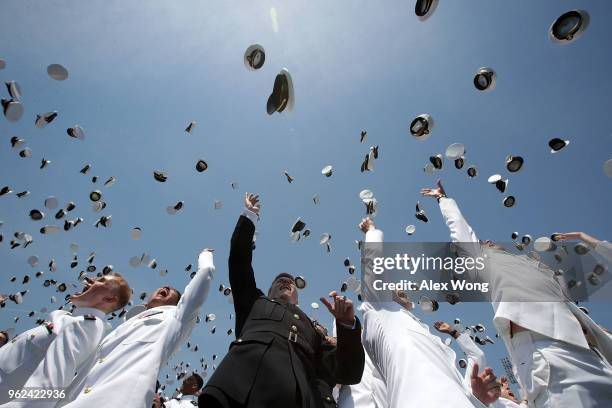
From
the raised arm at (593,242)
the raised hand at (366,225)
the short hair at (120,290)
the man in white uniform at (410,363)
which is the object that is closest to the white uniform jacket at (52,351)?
the short hair at (120,290)

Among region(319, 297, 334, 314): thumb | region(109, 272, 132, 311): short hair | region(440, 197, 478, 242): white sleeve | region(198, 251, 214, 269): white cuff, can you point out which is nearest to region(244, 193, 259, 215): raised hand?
region(198, 251, 214, 269): white cuff

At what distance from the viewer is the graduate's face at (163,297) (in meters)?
4.65

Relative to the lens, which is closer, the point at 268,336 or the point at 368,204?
the point at 268,336

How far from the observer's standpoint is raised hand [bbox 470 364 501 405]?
3.84 m

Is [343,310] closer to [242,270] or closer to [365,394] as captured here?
[365,394]

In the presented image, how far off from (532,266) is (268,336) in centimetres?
363

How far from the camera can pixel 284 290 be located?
→ 4.45m

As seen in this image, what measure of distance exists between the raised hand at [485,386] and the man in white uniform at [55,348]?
473cm

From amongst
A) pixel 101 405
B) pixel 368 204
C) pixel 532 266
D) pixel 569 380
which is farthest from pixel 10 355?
pixel 368 204

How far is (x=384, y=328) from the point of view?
3287 mm

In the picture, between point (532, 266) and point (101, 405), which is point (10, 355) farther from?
point (532, 266)

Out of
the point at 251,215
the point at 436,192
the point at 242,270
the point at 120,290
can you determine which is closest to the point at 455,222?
the point at 436,192

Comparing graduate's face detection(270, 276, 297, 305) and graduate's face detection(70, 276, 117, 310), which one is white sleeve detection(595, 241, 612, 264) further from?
graduate's face detection(70, 276, 117, 310)

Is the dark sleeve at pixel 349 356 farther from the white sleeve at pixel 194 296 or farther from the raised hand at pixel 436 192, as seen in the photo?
the raised hand at pixel 436 192
